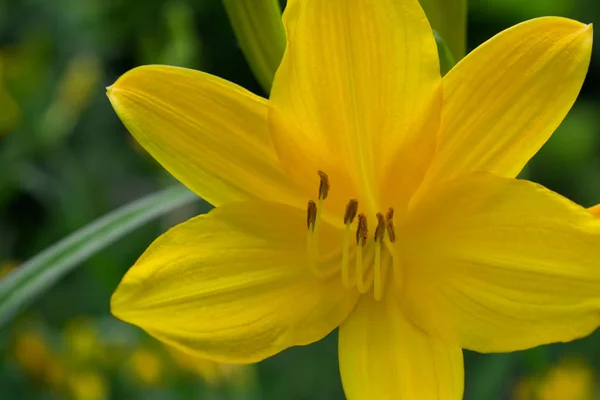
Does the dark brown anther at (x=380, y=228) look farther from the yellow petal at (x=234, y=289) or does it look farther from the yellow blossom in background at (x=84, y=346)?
the yellow blossom in background at (x=84, y=346)

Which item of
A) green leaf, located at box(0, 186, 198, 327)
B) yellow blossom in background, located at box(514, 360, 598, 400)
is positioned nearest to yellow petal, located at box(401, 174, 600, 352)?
green leaf, located at box(0, 186, 198, 327)

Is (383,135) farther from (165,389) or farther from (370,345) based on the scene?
(165,389)

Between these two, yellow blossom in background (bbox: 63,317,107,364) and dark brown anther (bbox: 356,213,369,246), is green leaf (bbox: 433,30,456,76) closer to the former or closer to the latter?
dark brown anther (bbox: 356,213,369,246)

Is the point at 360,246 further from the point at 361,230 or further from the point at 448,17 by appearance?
the point at 448,17

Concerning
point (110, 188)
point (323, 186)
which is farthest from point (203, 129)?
point (110, 188)

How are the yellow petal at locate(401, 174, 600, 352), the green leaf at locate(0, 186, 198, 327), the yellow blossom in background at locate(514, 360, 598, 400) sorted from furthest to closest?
1. the yellow blossom in background at locate(514, 360, 598, 400)
2. the green leaf at locate(0, 186, 198, 327)
3. the yellow petal at locate(401, 174, 600, 352)
